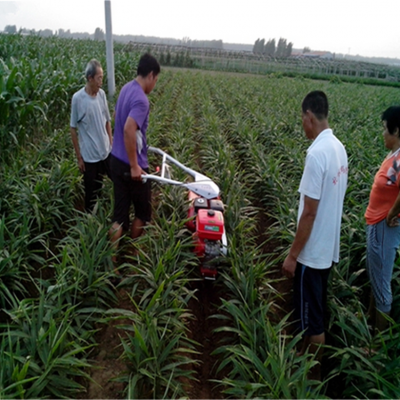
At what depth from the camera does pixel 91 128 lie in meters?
4.12

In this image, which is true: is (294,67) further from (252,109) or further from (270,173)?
(270,173)

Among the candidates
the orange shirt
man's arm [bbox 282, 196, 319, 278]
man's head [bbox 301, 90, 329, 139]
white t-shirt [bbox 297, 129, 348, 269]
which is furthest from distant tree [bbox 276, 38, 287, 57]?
man's arm [bbox 282, 196, 319, 278]

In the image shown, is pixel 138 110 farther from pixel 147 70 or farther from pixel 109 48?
pixel 109 48

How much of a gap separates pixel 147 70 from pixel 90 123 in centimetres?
118

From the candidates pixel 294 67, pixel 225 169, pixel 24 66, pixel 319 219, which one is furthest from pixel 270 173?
pixel 294 67

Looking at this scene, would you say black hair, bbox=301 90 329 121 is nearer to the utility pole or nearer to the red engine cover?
the red engine cover

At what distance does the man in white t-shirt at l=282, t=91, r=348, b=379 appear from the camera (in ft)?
7.80

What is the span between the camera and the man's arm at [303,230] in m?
2.42

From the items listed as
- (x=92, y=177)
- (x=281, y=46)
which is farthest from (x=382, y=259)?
(x=281, y=46)

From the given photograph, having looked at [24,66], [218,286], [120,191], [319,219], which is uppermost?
[24,66]

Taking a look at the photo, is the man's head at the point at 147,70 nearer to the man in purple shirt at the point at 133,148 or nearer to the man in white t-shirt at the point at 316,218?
the man in purple shirt at the point at 133,148

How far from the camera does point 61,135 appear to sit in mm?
6219

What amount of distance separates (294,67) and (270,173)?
3471 centimetres

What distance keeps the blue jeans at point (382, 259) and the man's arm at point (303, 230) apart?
0.76 metres
